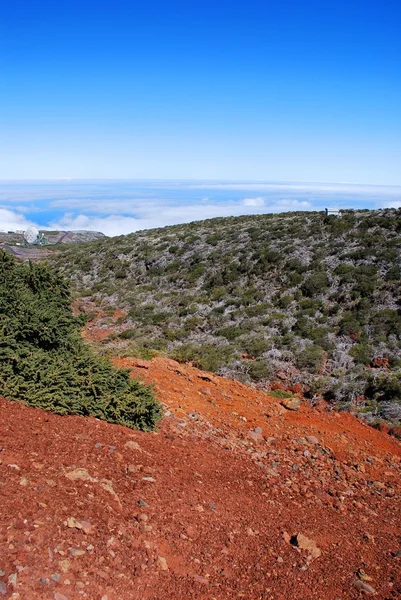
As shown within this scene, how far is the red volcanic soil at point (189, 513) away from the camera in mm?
4414

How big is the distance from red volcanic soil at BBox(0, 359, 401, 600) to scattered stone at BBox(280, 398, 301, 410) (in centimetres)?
189

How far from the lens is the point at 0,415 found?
6.82m

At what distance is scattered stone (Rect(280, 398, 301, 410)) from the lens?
11.4 metres

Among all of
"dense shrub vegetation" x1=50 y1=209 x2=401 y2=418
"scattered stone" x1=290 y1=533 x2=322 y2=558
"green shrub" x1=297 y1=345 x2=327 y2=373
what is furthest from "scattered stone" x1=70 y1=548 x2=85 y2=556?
"green shrub" x1=297 y1=345 x2=327 y2=373

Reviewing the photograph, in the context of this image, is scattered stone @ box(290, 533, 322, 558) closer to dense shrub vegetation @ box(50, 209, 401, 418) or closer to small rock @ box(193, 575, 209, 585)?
small rock @ box(193, 575, 209, 585)

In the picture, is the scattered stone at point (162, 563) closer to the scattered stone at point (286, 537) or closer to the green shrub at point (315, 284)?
the scattered stone at point (286, 537)

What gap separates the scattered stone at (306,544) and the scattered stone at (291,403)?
18.4 feet

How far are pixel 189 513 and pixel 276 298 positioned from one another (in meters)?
15.3

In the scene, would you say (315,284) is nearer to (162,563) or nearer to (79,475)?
(79,475)

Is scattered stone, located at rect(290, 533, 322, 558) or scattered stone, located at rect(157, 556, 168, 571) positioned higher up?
scattered stone, located at rect(157, 556, 168, 571)

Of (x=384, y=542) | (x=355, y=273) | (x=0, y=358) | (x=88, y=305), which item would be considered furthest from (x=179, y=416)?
(x=88, y=305)

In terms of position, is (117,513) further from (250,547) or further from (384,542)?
(384,542)

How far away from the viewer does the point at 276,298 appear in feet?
67.2

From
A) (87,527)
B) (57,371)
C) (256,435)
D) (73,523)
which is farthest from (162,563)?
(256,435)
